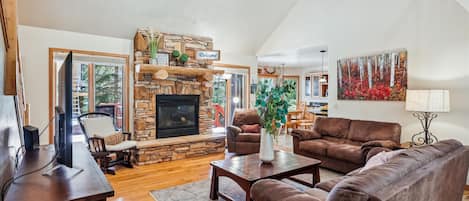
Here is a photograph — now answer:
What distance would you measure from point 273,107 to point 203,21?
126 inches

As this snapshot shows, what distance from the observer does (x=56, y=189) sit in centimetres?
138

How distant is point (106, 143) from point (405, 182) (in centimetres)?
409

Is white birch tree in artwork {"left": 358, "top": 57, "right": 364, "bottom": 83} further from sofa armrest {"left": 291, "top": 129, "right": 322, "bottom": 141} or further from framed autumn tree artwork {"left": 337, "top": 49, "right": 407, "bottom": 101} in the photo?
sofa armrest {"left": 291, "top": 129, "right": 322, "bottom": 141}

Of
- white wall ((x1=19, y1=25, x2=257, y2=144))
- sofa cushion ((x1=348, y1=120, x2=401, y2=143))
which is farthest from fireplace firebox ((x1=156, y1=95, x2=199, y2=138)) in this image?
sofa cushion ((x1=348, y1=120, x2=401, y2=143))

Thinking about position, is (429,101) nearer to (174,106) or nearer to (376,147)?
(376,147)

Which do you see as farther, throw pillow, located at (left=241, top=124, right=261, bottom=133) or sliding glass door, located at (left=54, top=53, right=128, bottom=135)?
throw pillow, located at (left=241, top=124, right=261, bottom=133)

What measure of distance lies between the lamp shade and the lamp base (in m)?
0.35

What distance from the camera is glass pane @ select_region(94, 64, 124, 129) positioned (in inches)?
205

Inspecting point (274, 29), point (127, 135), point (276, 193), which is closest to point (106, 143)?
point (127, 135)

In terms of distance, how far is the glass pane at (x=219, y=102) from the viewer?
6.89 meters

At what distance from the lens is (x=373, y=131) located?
430 centimetres

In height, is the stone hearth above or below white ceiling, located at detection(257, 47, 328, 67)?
below

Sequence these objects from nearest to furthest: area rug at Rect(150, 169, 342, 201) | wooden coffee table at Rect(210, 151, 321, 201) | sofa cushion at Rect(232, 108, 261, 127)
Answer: wooden coffee table at Rect(210, 151, 321, 201), area rug at Rect(150, 169, 342, 201), sofa cushion at Rect(232, 108, 261, 127)

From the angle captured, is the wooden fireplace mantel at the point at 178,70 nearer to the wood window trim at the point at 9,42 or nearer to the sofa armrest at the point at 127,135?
the sofa armrest at the point at 127,135
